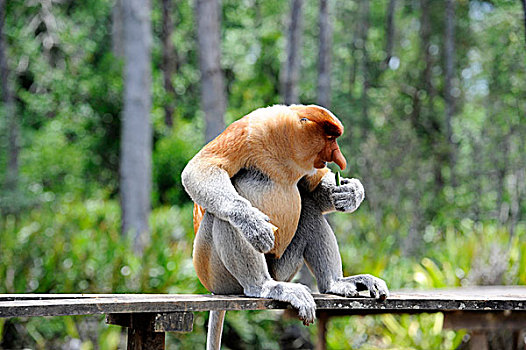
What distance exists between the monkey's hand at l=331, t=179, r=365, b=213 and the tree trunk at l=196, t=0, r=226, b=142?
14.0 ft

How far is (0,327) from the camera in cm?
523

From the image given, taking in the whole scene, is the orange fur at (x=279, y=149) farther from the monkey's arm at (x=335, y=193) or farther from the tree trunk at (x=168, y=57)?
the tree trunk at (x=168, y=57)

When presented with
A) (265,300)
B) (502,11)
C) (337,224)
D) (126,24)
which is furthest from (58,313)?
(502,11)

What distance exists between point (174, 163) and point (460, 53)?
8694 millimetres

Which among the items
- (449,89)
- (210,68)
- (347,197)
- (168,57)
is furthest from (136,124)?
(168,57)

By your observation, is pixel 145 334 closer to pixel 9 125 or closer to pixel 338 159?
pixel 338 159

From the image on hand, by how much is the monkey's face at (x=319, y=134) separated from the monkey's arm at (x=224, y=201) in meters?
0.28

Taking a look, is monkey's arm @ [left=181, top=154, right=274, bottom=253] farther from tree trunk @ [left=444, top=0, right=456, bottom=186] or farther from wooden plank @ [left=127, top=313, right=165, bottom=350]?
tree trunk @ [left=444, top=0, right=456, bottom=186]

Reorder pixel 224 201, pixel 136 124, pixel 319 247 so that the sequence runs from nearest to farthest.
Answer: pixel 224 201 → pixel 319 247 → pixel 136 124

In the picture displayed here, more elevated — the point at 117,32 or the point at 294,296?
the point at 117,32

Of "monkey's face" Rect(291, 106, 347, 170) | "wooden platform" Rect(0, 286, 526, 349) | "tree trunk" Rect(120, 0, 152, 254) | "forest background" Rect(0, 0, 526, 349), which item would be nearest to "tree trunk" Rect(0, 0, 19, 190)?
"forest background" Rect(0, 0, 526, 349)

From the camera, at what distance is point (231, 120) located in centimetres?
1520

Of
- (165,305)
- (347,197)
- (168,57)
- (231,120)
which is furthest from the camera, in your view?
(168,57)

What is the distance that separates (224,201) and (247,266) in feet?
0.92
